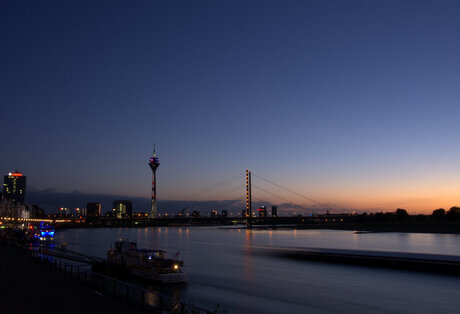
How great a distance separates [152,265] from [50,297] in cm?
1861

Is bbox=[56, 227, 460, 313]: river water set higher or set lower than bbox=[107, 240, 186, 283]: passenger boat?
lower

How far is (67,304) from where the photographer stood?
53.6 ft

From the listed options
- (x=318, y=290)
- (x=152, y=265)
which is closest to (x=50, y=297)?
(x=152, y=265)

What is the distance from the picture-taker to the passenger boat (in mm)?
35281

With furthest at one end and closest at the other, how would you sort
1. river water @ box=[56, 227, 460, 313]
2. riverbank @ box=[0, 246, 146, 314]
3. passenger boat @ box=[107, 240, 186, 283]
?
passenger boat @ box=[107, 240, 186, 283] < river water @ box=[56, 227, 460, 313] < riverbank @ box=[0, 246, 146, 314]

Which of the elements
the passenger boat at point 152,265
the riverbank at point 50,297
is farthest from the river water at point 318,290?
the riverbank at point 50,297

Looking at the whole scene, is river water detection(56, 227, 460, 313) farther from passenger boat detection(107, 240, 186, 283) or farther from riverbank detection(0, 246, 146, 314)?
riverbank detection(0, 246, 146, 314)

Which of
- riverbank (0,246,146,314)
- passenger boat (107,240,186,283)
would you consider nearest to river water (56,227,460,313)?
passenger boat (107,240,186,283)

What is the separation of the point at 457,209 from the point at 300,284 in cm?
17581

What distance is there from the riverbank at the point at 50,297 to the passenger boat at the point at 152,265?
36.0 ft

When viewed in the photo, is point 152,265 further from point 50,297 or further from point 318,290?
point 50,297

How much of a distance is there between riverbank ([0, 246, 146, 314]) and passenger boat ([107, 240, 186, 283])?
1097 centimetres

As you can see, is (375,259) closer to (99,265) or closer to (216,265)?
(216,265)

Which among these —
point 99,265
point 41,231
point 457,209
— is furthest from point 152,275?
point 457,209
